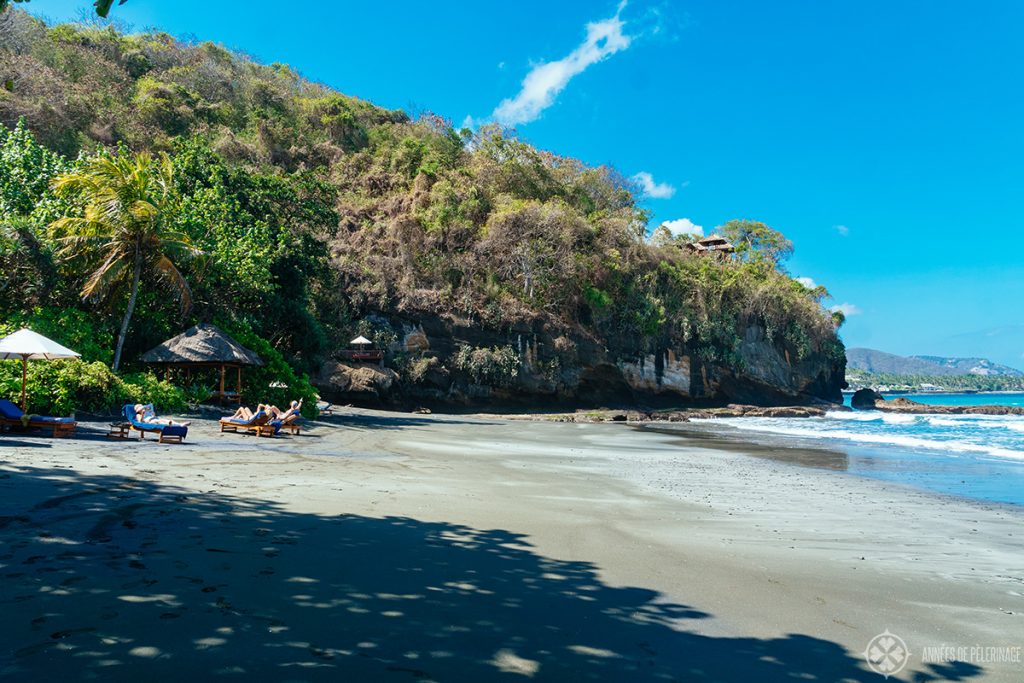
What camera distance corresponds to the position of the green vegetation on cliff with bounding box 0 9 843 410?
19.5m

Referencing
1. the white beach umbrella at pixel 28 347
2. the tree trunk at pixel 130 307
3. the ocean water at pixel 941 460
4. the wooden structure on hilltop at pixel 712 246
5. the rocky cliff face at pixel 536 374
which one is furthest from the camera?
the wooden structure on hilltop at pixel 712 246

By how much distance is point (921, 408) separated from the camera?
55.7m

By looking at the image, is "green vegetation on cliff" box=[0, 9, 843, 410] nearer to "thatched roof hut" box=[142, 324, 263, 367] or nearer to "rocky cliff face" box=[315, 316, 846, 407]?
"rocky cliff face" box=[315, 316, 846, 407]

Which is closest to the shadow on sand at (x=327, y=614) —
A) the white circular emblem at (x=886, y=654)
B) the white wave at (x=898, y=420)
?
the white circular emblem at (x=886, y=654)

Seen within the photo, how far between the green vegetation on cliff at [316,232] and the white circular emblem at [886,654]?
645 inches

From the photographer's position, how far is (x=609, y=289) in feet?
139

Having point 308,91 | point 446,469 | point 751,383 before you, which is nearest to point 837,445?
point 446,469

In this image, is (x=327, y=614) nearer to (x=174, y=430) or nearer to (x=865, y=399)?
(x=174, y=430)

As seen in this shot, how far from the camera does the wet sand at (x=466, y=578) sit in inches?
123

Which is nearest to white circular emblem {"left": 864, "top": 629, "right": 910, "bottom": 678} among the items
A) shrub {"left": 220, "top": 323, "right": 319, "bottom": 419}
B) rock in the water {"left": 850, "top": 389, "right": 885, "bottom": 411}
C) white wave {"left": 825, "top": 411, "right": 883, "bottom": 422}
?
shrub {"left": 220, "top": 323, "right": 319, "bottom": 419}

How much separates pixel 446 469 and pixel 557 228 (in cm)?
3113

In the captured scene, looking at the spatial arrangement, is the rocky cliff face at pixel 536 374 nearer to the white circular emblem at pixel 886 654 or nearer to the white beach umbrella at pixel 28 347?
the white beach umbrella at pixel 28 347

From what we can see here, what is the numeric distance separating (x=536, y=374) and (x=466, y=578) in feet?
107

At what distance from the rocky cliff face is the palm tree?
13561 mm
